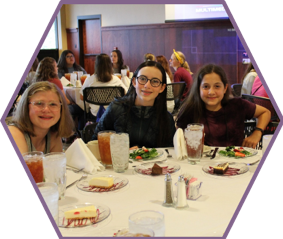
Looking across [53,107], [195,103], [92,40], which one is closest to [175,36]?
[92,40]

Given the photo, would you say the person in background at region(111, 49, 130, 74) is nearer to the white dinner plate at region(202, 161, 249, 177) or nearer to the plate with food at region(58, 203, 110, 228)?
the white dinner plate at region(202, 161, 249, 177)

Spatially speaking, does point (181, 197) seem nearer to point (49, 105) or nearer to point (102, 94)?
point (49, 105)

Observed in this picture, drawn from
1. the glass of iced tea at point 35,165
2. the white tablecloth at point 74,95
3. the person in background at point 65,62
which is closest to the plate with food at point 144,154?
the glass of iced tea at point 35,165

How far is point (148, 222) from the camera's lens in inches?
38.1

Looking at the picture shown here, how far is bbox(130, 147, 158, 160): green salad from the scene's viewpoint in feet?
5.82

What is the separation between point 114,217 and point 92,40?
370 inches

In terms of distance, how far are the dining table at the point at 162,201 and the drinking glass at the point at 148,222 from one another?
57 mm

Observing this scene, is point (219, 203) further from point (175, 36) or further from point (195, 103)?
point (175, 36)

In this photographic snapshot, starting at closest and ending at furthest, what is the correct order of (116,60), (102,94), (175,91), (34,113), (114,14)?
(34,113) < (102,94) < (175,91) < (116,60) < (114,14)

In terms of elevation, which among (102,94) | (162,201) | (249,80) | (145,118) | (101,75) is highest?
(101,75)

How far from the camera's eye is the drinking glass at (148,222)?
0.91 m

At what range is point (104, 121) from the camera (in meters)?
2.21

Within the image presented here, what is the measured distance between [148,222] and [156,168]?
1.84 feet

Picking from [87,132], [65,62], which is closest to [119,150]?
[87,132]
